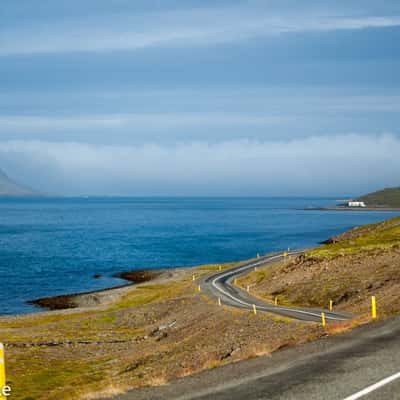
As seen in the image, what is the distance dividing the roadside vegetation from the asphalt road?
123cm

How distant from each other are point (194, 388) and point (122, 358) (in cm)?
2846

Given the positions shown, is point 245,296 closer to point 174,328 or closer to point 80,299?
point 174,328

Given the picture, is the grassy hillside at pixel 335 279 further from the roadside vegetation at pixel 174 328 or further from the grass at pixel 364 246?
the roadside vegetation at pixel 174 328

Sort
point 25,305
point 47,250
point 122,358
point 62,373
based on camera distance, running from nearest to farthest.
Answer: point 62,373 → point 122,358 → point 25,305 → point 47,250

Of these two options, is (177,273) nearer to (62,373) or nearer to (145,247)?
(145,247)

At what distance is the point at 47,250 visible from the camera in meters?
150

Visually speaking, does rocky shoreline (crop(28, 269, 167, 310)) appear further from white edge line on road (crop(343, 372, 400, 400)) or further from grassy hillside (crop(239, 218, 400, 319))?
white edge line on road (crop(343, 372, 400, 400))

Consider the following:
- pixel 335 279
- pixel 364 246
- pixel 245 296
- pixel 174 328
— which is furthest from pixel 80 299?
pixel 364 246

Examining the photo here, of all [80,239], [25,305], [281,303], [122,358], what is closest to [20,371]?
[122,358]

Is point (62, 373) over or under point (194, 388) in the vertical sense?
under

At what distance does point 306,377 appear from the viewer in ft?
52.3

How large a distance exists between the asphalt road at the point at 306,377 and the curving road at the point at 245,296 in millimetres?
27934

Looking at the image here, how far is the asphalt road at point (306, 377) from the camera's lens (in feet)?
47.3

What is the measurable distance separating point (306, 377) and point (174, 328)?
39.2 metres
